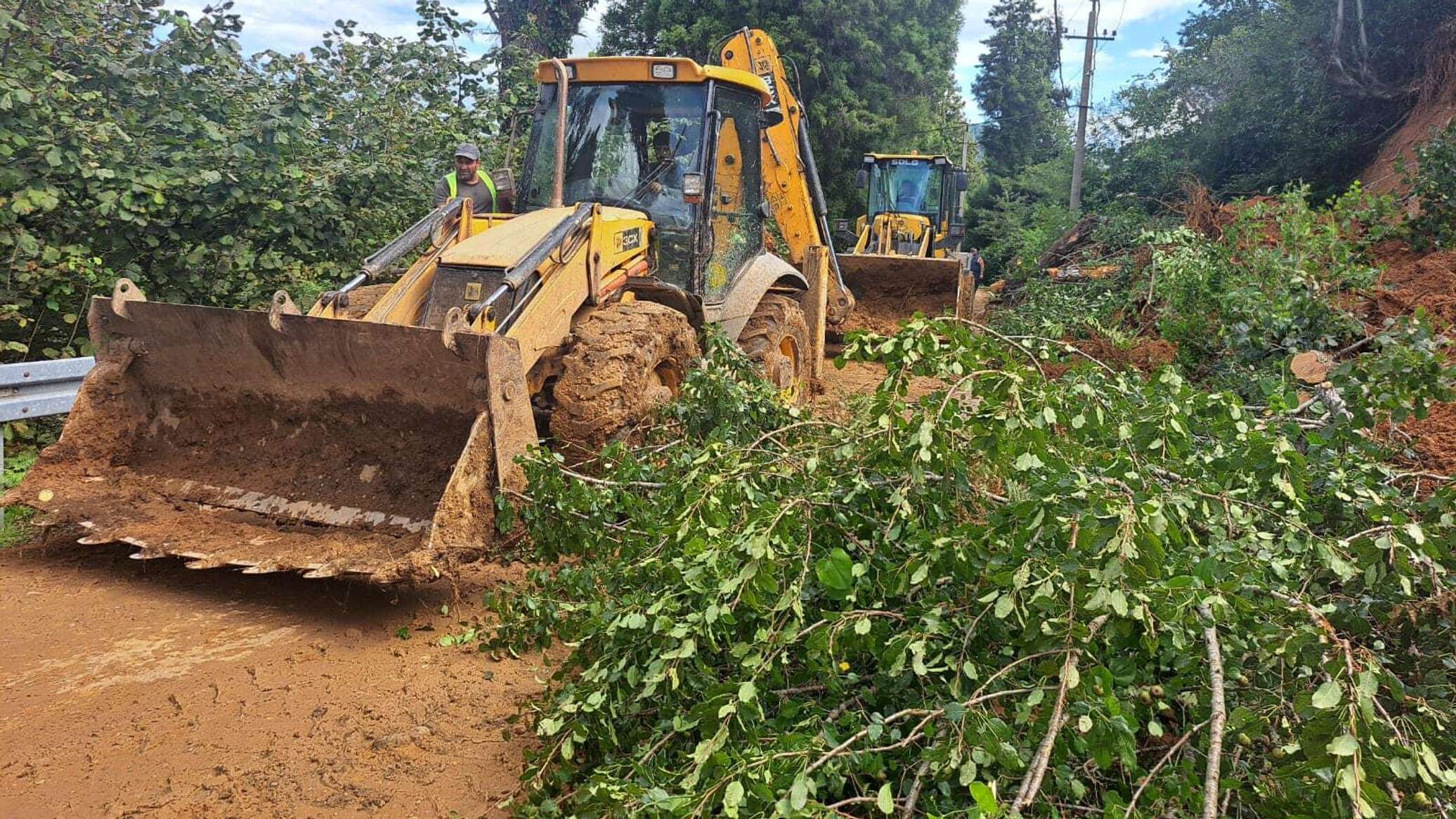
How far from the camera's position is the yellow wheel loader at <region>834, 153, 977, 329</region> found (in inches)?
461

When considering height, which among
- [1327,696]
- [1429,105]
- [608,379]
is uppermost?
[1429,105]

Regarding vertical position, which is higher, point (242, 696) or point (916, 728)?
point (916, 728)

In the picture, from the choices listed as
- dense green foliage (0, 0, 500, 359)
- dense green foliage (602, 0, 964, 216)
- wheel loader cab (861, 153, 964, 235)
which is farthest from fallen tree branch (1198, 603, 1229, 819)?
dense green foliage (602, 0, 964, 216)

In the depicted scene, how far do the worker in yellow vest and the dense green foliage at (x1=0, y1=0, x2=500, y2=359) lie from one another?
1332 mm

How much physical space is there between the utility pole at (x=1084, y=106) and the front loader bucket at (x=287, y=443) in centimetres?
2211

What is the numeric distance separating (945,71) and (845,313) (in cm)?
1693

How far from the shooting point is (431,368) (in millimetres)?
4605

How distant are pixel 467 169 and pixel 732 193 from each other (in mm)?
2260

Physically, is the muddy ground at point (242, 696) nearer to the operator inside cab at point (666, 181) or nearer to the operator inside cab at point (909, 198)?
the operator inside cab at point (666, 181)

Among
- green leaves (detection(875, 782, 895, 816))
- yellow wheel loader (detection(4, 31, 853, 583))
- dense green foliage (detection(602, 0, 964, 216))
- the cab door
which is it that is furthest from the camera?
dense green foliage (detection(602, 0, 964, 216))

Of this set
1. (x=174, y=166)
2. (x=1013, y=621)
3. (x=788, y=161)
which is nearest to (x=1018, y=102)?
(x=788, y=161)

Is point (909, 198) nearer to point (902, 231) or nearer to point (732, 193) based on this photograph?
point (902, 231)

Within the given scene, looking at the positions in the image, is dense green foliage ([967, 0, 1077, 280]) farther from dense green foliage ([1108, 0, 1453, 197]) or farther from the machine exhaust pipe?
the machine exhaust pipe

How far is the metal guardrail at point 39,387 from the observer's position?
5.34 meters
